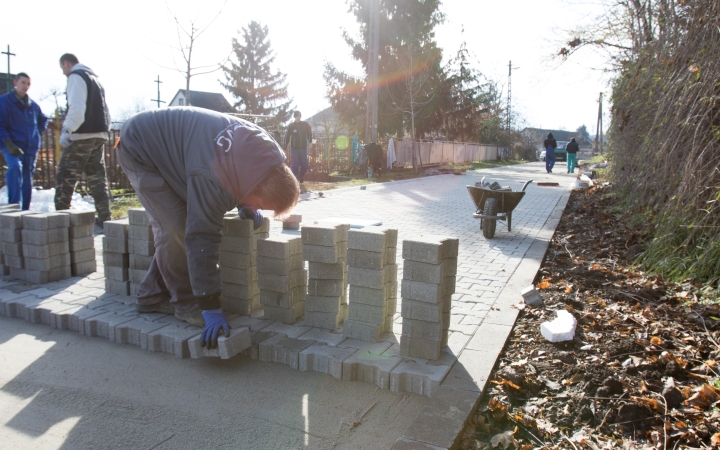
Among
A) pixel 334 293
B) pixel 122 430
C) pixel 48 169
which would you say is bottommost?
pixel 122 430

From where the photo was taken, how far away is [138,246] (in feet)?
13.7

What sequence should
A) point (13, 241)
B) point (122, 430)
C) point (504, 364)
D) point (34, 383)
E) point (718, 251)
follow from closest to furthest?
point (122, 430) → point (34, 383) → point (504, 364) → point (718, 251) → point (13, 241)

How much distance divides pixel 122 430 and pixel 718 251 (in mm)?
4656

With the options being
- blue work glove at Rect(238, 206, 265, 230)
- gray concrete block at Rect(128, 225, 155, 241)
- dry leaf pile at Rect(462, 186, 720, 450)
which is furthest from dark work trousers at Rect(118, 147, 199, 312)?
dry leaf pile at Rect(462, 186, 720, 450)

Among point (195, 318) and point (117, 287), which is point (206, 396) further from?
point (117, 287)

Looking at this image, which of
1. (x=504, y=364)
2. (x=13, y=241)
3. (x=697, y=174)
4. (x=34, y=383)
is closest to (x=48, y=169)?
(x=13, y=241)

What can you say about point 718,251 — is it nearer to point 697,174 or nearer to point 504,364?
point 697,174

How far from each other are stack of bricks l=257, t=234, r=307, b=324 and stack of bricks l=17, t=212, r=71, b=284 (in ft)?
7.31

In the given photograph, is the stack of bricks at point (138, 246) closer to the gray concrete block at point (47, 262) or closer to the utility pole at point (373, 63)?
the gray concrete block at point (47, 262)

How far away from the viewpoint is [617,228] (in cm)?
779

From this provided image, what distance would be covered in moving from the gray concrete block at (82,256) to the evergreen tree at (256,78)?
40484 mm

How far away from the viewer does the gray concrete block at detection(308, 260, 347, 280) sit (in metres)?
3.46

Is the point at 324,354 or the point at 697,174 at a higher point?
the point at 697,174

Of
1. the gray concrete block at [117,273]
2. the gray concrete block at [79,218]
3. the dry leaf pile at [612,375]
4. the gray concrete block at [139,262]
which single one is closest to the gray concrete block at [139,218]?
the gray concrete block at [139,262]
